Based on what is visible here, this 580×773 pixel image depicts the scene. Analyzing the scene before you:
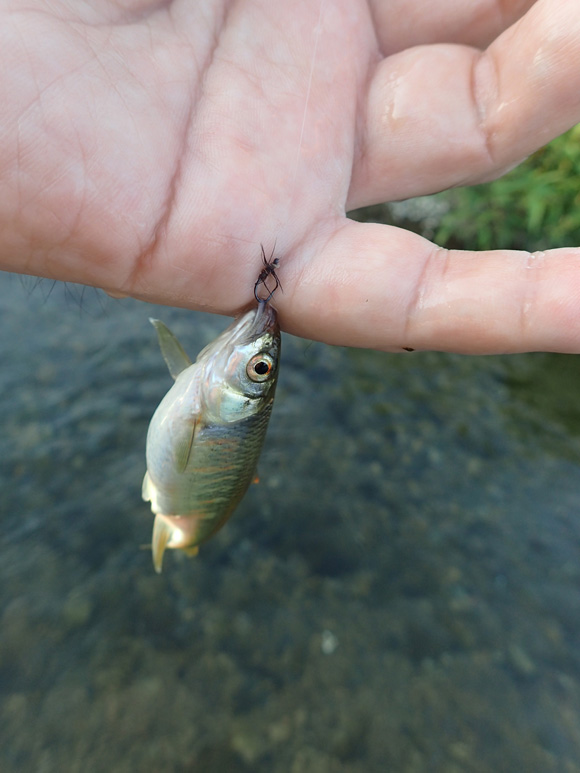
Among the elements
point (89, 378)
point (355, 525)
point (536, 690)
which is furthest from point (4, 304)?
point (536, 690)

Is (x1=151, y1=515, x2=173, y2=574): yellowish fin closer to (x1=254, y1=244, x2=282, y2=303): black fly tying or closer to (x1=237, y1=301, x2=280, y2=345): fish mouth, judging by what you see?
(x1=237, y1=301, x2=280, y2=345): fish mouth

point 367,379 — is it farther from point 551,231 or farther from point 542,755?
point 542,755

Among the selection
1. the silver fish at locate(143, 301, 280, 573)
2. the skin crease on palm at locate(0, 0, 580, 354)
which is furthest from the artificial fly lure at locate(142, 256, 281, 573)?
the skin crease on palm at locate(0, 0, 580, 354)

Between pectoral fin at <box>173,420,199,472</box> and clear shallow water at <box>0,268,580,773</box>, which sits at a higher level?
pectoral fin at <box>173,420,199,472</box>

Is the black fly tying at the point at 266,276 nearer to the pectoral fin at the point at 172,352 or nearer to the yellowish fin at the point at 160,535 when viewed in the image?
the pectoral fin at the point at 172,352

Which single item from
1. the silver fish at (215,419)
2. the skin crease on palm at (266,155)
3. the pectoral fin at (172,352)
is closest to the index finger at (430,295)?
the skin crease on palm at (266,155)

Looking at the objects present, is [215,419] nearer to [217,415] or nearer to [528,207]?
[217,415]

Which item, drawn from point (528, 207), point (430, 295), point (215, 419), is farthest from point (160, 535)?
point (528, 207)
